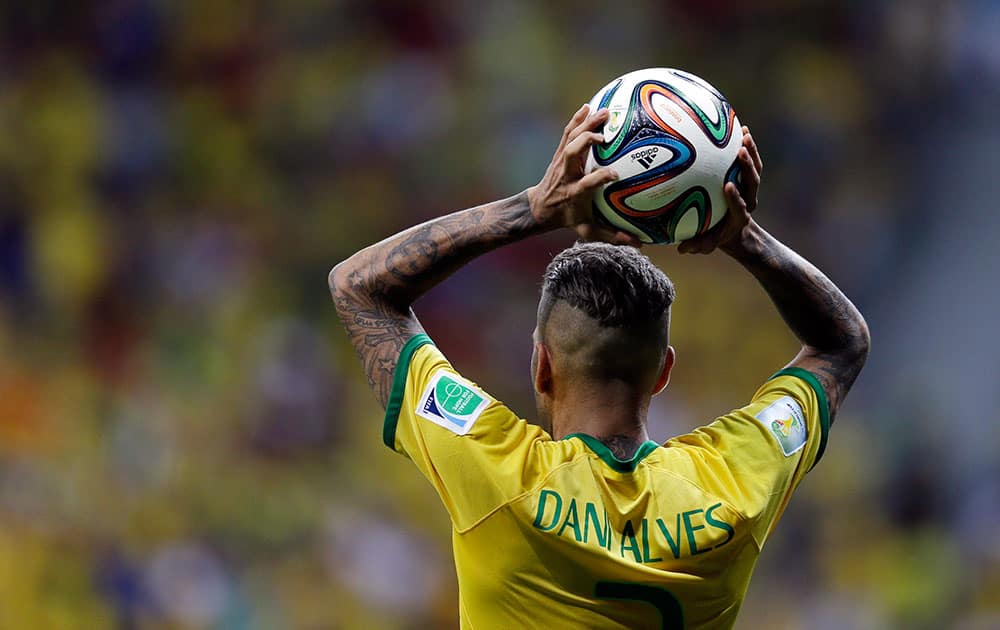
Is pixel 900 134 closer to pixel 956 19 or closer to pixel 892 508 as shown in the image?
pixel 956 19

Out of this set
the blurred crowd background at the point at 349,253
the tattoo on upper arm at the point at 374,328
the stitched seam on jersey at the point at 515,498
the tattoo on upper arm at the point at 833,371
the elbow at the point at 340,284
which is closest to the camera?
the stitched seam on jersey at the point at 515,498

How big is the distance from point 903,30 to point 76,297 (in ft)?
23.6

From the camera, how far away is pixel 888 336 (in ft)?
31.0

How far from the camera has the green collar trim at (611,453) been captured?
8.18 ft

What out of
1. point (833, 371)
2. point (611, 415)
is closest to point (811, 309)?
point (833, 371)

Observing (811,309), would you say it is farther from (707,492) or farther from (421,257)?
→ (421,257)

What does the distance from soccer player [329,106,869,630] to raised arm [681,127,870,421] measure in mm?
74

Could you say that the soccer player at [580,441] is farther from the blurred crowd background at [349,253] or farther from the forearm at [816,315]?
the blurred crowd background at [349,253]

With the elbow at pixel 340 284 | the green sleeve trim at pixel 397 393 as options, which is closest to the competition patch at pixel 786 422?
the green sleeve trim at pixel 397 393

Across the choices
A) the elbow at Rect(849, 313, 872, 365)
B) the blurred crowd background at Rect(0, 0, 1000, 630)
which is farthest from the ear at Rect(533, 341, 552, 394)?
the blurred crowd background at Rect(0, 0, 1000, 630)

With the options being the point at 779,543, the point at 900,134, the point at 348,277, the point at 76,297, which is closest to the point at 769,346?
the point at 779,543

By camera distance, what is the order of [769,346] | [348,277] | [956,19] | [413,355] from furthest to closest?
[956,19] → [769,346] → [348,277] → [413,355]

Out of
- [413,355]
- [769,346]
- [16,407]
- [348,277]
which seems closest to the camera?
[413,355]

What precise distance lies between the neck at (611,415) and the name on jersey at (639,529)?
171 millimetres
